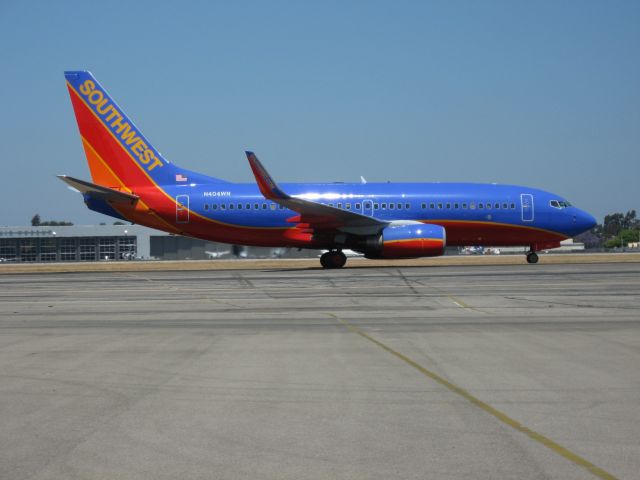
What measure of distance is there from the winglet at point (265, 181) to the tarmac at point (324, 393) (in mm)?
15909

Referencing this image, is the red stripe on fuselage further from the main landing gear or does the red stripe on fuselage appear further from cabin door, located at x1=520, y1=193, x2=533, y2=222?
the main landing gear

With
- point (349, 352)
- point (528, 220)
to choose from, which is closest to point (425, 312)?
point (349, 352)

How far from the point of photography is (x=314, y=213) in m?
34.6

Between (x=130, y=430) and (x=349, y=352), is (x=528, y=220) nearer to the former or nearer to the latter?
(x=349, y=352)

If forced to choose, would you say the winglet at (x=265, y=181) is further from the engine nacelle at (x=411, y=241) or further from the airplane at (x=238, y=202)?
the engine nacelle at (x=411, y=241)

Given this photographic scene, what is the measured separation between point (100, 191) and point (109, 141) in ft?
9.88

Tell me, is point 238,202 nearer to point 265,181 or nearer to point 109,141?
point 265,181

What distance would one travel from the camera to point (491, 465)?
5.33m

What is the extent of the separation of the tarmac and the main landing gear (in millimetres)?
19868

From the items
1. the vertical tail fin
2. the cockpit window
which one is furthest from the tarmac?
the cockpit window

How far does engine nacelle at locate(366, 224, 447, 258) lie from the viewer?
3353 cm

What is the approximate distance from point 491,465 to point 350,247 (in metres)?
30.7

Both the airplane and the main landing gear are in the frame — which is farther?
the main landing gear

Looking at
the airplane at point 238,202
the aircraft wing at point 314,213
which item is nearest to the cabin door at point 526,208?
the airplane at point 238,202
